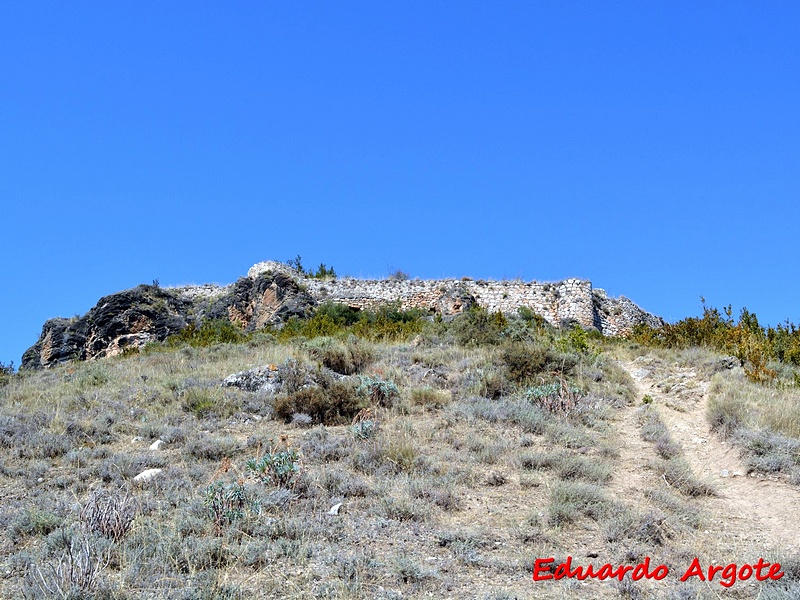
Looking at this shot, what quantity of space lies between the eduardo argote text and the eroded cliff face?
18.2 metres

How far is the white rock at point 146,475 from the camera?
7.82 m

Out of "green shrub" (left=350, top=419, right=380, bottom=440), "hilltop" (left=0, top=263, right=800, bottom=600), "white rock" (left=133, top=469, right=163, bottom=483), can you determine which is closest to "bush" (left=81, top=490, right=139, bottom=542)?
"hilltop" (left=0, top=263, right=800, bottom=600)

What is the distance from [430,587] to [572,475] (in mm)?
3059

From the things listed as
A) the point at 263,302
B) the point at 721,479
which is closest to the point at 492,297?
the point at 263,302

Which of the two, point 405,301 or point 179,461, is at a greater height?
point 405,301

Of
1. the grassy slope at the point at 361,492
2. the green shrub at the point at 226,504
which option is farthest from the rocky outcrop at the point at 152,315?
the green shrub at the point at 226,504

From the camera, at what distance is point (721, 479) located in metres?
8.38

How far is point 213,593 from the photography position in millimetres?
5277

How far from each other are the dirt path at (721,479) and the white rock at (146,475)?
5272 mm

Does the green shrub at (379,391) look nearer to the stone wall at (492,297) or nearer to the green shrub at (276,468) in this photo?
the green shrub at (276,468)

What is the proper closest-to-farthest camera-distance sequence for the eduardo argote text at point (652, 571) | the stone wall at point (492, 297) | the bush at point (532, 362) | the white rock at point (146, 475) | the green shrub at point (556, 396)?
the eduardo argote text at point (652, 571) < the white rock at point (146, 475) < the green shrub at point (556, 396) < the bush at point (532, 362) < the stone wall at point (492, 297)

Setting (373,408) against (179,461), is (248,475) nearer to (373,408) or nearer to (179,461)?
(179,461)

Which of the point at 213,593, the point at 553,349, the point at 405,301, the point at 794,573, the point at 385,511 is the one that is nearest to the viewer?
the point at 213,593

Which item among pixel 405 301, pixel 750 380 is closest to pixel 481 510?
pixel 750 380
